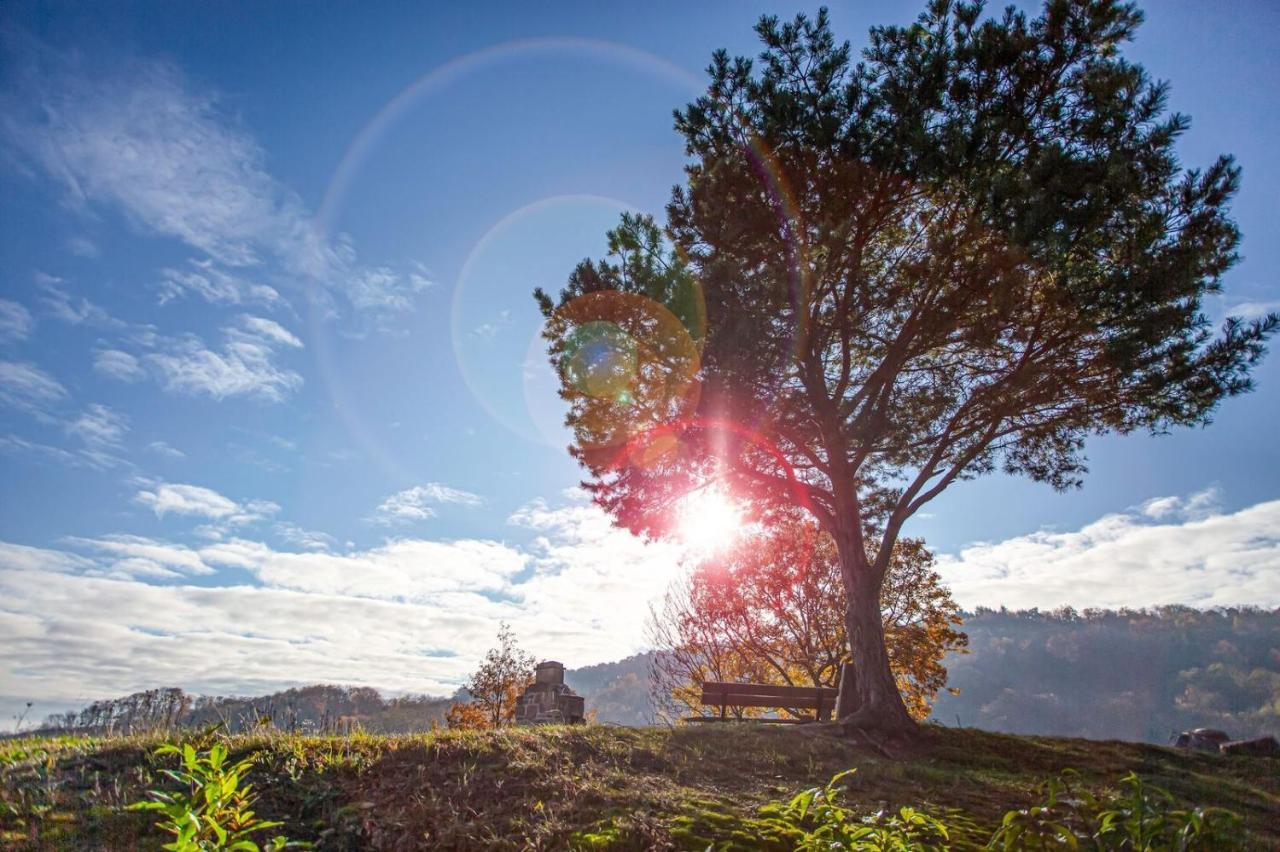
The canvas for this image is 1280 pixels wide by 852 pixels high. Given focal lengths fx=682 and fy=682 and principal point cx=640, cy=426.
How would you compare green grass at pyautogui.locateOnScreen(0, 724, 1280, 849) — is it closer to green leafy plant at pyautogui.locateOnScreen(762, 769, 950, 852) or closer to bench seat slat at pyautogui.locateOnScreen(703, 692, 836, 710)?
green leafy plant at pyautogui.locateOnScreen(762, 769, 950, 852)

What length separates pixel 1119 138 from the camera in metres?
11.4

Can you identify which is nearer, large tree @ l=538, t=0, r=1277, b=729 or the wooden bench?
large tree @ l=538, t=0, r=1277, b=729

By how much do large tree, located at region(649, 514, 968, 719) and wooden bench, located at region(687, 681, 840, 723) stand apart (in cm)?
890

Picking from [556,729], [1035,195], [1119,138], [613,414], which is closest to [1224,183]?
[1119,138]

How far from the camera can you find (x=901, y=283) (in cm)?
1302

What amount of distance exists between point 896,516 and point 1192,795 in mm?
5980

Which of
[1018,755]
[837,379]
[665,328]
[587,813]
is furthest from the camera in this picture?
[837,379]

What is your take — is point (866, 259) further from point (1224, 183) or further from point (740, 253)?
point (1224, 183)

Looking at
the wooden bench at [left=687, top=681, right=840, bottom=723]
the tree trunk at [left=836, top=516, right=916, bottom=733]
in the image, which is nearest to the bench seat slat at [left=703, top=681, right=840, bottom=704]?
the wooden bench at [left=687, top=681, right=840, bottom=723]

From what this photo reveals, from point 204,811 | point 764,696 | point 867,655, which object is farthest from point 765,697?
point 204,811

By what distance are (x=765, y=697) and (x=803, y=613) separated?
11.4 meters

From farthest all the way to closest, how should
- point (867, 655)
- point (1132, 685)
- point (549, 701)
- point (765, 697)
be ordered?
point (1132, 685), point (765, 697), point (549, 701), point (867, 655)

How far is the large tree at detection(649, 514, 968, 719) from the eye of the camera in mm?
24422

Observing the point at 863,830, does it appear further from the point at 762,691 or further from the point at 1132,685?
the point at 1132,685
